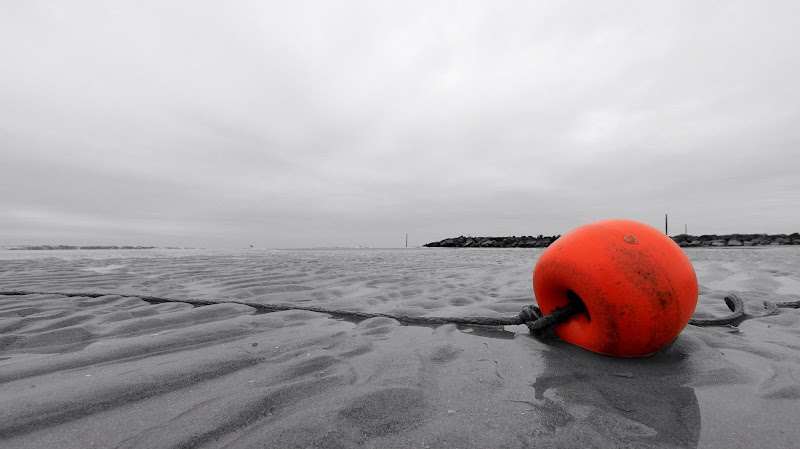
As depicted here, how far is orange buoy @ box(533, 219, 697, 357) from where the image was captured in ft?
6.38

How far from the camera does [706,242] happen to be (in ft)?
103

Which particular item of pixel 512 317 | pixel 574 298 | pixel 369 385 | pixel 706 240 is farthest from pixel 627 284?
pixel 706 240

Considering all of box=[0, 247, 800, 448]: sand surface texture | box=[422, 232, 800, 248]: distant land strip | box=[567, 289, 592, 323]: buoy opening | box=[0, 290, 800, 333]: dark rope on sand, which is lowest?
box=[0, 247, 800, 448]: sand surface texture

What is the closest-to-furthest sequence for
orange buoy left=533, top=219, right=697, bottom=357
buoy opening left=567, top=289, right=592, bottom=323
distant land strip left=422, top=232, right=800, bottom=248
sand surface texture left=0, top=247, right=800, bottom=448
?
sand surface texture left=0, top=247, right=800, bottom=448 < orange buoy left=533, top=219, right=697, bottom=357 < buoy opening left=567, top=289, right=592, bottom=323 < distant land strip left=422, top=232, right=800, bottom=248

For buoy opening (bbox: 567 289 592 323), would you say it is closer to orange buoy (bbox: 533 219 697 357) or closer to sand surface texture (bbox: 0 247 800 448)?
orange buoy (bbox: 533 219 697 357)

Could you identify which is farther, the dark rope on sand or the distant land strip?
the distant land strip

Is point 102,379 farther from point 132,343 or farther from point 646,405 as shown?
point 646,405

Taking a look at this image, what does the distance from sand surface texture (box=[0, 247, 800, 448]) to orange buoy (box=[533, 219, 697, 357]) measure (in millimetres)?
158

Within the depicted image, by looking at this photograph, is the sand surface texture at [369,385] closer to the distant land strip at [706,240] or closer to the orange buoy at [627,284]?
the orange buoy at [627,284]

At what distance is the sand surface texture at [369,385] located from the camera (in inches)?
53.4

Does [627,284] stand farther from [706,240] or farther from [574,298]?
[706,240]

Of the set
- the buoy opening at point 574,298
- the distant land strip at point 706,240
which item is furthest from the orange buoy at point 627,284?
the distant land strip at point 706,240

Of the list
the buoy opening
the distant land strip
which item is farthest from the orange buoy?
the distant land strip

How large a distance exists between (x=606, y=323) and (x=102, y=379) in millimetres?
2649
